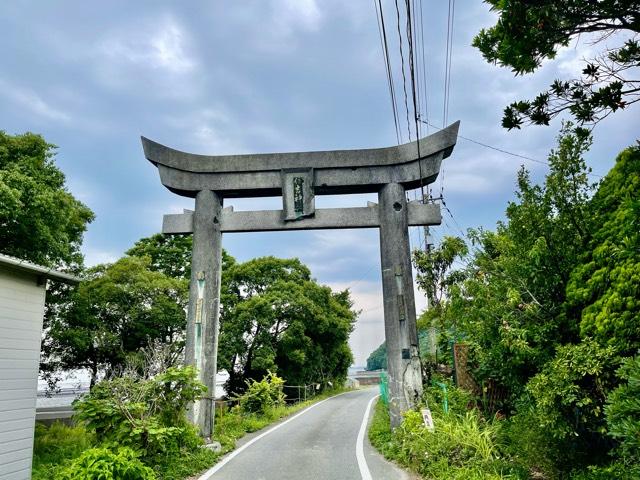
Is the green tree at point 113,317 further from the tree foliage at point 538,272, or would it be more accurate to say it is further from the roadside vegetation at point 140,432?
the tree foliage at point 538,272

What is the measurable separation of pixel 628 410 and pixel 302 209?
7.19 metres

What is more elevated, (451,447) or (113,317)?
(113,317)

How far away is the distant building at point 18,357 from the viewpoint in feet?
22.9

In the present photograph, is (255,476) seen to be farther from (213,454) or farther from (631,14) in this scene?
(631,14)

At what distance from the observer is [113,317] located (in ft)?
61.8

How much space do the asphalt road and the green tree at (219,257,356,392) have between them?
10242 mm

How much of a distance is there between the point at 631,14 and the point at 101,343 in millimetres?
19406

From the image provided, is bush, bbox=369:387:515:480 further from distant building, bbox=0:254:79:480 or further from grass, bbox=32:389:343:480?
distant building, bbox=0:254:79:480

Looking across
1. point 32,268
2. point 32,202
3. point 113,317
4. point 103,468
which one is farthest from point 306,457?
point 113,317

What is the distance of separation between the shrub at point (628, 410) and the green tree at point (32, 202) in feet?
45.7

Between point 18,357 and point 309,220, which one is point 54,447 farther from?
point 309,220

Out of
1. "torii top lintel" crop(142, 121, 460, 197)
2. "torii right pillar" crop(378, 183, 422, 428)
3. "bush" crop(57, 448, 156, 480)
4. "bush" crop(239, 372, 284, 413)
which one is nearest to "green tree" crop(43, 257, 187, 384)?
"bush" crop(239, 372, 284, 413)

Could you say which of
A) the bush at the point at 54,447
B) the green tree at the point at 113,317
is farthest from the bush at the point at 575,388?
the green tree at the point at 113,317

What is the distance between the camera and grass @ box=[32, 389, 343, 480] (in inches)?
270
